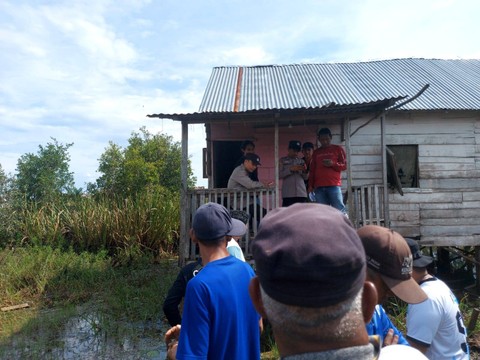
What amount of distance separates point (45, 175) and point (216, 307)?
15535mm

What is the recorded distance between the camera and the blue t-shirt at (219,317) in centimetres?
201

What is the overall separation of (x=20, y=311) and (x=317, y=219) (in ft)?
30.1

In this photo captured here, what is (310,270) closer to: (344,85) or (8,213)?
(344,85)

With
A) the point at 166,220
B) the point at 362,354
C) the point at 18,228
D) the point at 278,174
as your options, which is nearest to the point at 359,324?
the point at 362,354

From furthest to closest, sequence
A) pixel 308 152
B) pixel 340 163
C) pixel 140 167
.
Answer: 1. pixel 140 167
2. pixel 308 152
3. pixel 340 163

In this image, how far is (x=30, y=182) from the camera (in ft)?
52.3

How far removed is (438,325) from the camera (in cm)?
223

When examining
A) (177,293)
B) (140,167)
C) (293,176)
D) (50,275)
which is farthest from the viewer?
(140,167)

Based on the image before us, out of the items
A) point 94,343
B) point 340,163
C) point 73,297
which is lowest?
point 94,343

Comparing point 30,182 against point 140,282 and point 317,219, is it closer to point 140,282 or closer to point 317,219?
point 140,282

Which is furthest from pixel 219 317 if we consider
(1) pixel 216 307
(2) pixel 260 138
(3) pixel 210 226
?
(2) pixel 260 138

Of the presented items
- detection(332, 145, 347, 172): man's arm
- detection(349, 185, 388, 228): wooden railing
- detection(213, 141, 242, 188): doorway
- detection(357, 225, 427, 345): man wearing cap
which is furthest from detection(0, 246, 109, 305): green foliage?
detection(357, 225, 427, 345): man wearing cap

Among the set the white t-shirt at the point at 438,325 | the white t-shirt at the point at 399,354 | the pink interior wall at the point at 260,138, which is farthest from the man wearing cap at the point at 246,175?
the white t-shirt at the point at 399,354

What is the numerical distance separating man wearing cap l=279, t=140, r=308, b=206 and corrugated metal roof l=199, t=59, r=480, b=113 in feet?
4.76
